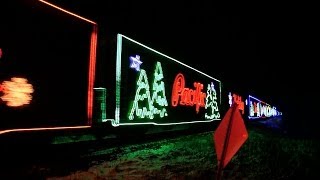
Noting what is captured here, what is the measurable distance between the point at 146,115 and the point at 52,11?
5.33m

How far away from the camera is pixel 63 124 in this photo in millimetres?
8914

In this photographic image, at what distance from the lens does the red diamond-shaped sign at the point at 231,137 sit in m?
5.59

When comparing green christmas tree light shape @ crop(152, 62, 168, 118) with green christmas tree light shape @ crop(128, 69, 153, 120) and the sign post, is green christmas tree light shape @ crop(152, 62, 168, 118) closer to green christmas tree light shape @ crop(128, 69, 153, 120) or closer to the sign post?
green christmas tree light shape @ crop(128, 69, 153, 120)

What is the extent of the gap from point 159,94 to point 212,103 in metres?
9.46

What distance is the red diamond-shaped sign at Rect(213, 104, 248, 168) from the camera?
559cm

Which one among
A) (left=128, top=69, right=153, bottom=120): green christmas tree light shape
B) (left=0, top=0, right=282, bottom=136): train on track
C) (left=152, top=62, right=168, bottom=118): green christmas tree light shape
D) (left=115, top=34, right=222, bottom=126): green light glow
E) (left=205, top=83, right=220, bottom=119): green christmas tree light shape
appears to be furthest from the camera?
(left=205, top=83, right=220, bottom=119): green christmas tree light shape

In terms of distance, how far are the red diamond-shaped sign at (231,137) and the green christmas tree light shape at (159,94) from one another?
749cm

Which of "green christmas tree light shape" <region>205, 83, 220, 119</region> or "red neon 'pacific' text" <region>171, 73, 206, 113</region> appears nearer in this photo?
"red neon 'pacific' text" <region>171, 73, 206, 113</region>

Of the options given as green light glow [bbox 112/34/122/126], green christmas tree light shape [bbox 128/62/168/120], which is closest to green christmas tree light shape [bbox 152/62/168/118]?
green christmas tree light shape [bbox 128/62/168/120]

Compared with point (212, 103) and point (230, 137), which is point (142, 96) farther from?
point (212, 103)

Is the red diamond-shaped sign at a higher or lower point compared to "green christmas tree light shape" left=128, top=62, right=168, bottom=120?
lower

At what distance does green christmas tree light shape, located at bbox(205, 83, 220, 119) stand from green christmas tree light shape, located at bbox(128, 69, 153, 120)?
8.79m

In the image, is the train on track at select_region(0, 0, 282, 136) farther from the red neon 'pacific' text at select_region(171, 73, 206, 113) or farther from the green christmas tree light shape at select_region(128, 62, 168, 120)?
the red neon 'pacific' text at select_region(171, 73, 206, 113)

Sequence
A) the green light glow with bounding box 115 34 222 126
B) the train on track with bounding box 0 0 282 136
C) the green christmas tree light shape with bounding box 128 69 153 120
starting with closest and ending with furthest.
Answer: the train on track with bounding box 0 0 282 136 < the green light glow with bounding box 115 34 222 126 < the green christmas tree light shape with bounding box 128 69 153 120
